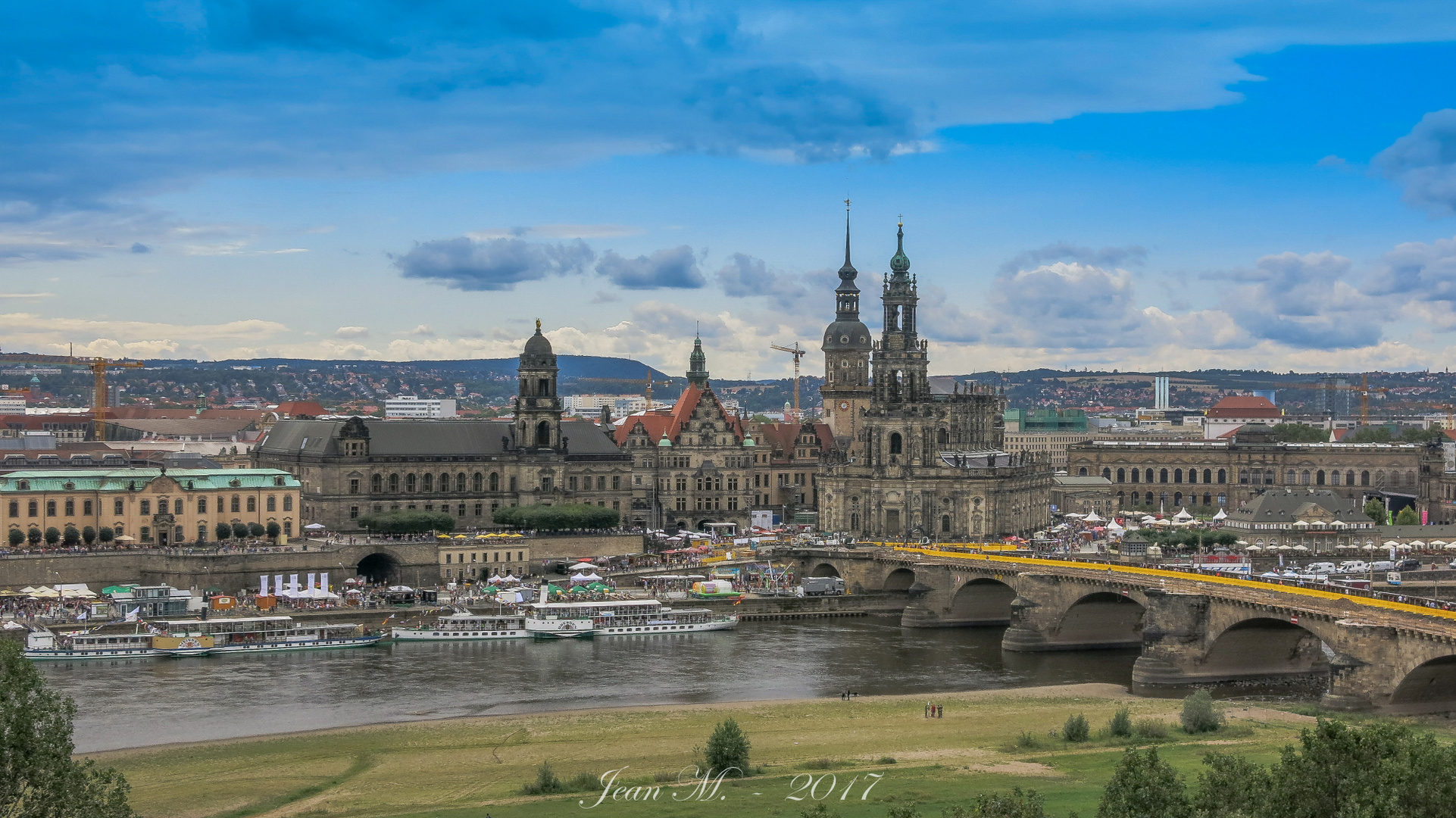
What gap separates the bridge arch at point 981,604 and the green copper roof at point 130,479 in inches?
1962

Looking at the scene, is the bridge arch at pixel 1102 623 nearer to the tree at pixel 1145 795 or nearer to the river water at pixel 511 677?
the river water at pixel 511 677

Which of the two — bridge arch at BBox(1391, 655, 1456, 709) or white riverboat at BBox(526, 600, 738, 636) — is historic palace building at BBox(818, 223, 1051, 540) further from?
bridge arch at BBox(1391, 655, 1456, 709)

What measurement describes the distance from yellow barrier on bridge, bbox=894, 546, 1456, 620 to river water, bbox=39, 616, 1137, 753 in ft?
17.2

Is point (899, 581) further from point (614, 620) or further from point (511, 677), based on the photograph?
point (511, 677)

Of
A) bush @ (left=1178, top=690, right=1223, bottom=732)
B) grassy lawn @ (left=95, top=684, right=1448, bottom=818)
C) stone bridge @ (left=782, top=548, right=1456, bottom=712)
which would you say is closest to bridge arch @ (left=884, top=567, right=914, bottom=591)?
stone bridge @ (left=782, top=548, right=1456, bottom=712)

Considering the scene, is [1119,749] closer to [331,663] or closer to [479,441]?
[331,663]

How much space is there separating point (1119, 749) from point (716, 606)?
2102 inches

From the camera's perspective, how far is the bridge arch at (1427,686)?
7588cm

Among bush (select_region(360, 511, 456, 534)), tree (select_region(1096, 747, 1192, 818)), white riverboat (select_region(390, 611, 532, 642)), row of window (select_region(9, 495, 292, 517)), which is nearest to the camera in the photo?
tree (select_region(1096, 747, 1192, 818))

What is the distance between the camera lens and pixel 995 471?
156625mm

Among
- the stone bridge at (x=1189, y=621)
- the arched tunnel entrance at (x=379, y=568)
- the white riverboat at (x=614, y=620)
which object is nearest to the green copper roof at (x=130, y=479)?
the arched tunnel entrance at (x=379, y=568)

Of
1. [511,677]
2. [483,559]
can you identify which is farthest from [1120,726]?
[483,559]

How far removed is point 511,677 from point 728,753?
103ft

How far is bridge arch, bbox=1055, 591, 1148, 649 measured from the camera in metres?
107
